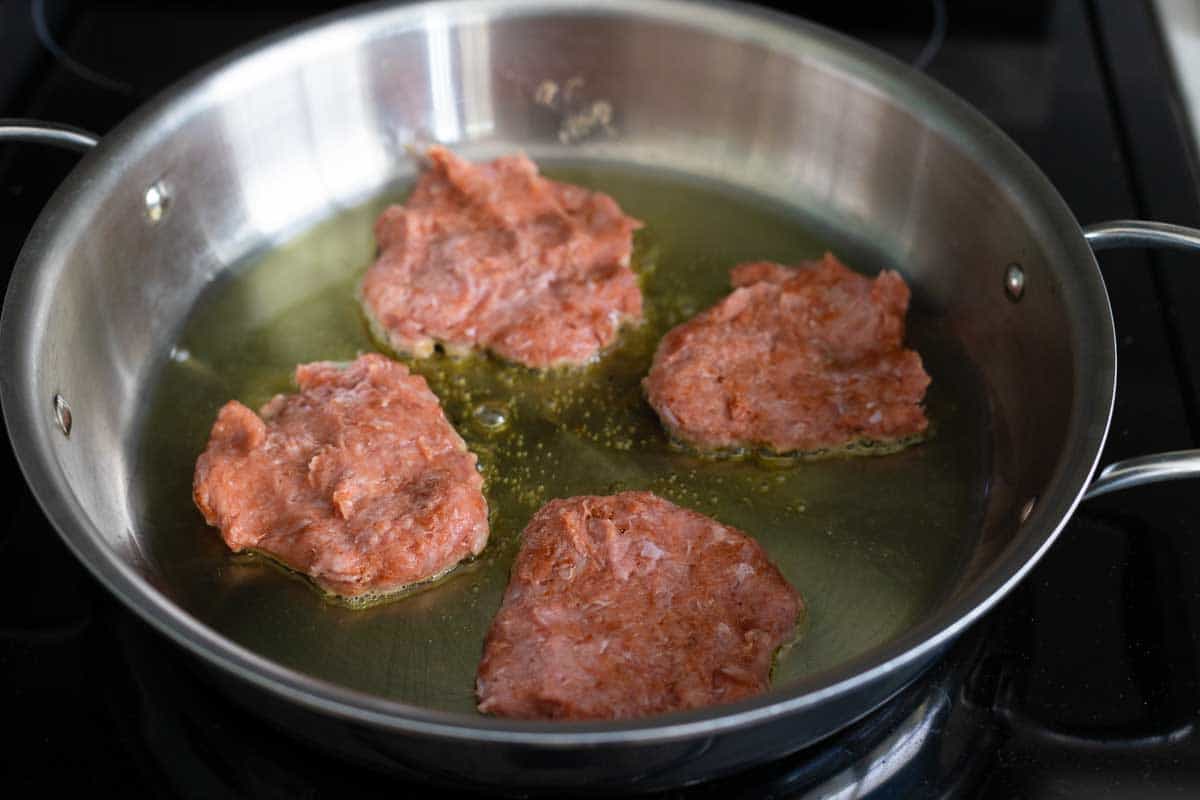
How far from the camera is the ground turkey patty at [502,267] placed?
2357mm

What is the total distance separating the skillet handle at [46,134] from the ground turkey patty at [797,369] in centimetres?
106

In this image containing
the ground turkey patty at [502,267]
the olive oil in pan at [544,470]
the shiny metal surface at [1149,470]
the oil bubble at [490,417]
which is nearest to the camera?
the shiny metal surface at [1149,470]

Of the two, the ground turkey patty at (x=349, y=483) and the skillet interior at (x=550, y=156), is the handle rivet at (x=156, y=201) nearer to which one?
the skillet interior at (x=550, y=156)

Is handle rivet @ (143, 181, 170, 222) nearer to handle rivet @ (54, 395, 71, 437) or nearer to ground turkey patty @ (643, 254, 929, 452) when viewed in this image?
handle rivet @ (54, 395, 71, 437)

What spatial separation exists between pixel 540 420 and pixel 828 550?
0.55m

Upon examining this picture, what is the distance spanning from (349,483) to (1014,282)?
1.21 metres

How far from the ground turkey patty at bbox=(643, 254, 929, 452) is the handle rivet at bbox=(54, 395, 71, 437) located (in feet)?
3.11

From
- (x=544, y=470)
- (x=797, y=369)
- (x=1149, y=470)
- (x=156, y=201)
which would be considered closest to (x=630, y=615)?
(x=544, y=470)

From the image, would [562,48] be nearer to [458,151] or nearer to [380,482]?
[458,151]

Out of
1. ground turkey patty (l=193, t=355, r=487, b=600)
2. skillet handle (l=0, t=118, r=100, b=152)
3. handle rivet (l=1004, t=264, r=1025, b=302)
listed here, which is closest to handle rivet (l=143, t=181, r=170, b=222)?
skillet handle (l=0, t=118, r=100, b=152)

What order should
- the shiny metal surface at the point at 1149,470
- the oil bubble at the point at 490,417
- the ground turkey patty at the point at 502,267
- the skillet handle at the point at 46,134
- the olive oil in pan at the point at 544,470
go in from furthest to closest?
the ground turkey patty at the point at 502,267, the oil bubble at the point at 490,417, the skillet handle at the point at 46,134, the olive oil in pan at the point at 544,470, the shiny metal surface at the point at 1149,470

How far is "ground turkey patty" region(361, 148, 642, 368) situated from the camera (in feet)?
7.73

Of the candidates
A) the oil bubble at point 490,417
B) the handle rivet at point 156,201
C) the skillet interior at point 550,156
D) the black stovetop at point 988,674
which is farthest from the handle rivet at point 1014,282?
the handle rivet at point 156,201

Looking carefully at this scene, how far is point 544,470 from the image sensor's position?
2.17 meters
